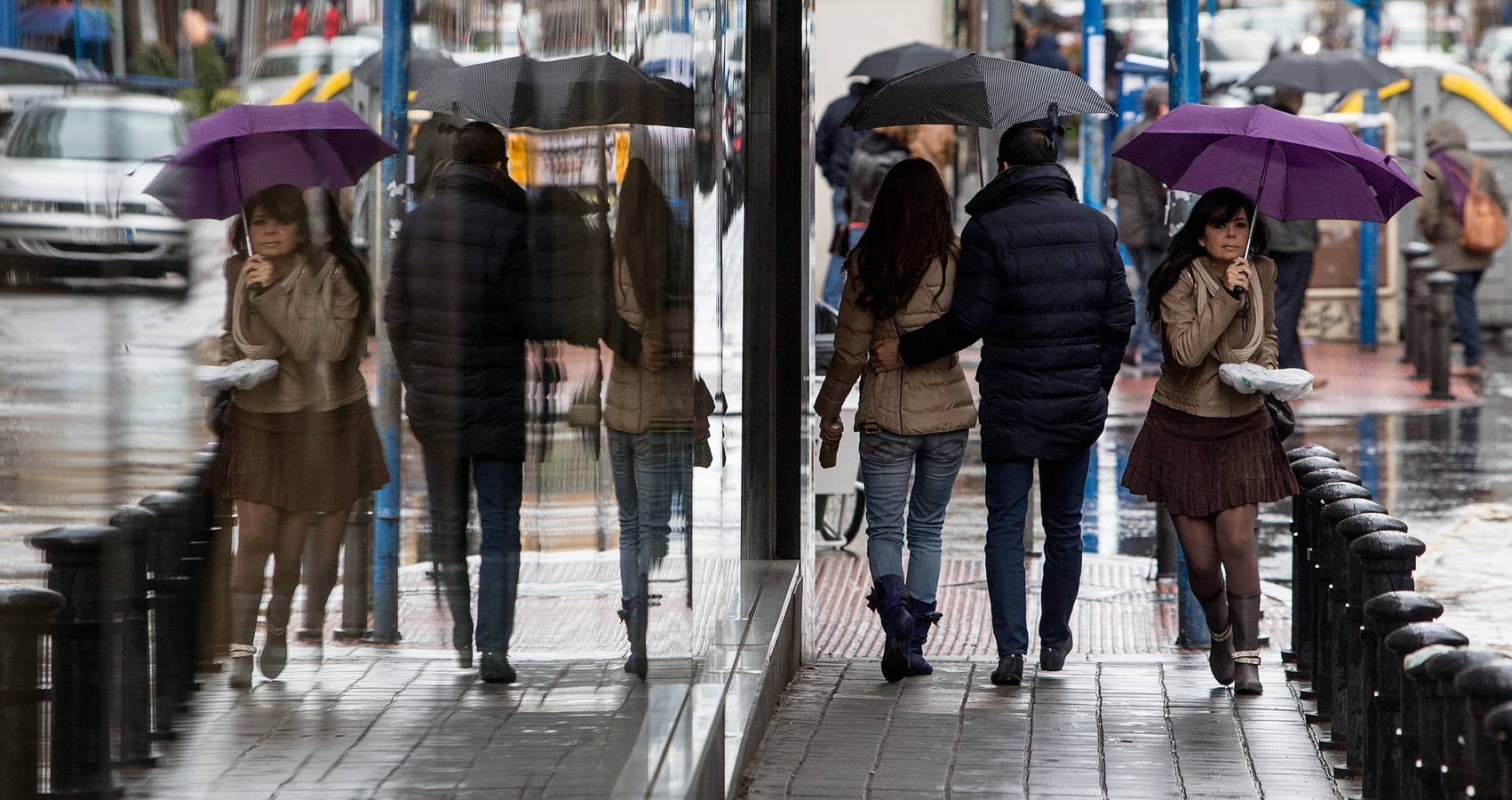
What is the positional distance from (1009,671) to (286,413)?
4.67 metres

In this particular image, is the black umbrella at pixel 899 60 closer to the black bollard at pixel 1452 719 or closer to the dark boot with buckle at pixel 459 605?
the black bollard at pixel 1452 719

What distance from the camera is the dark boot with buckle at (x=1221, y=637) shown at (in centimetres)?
611

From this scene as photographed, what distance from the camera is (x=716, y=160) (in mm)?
4855

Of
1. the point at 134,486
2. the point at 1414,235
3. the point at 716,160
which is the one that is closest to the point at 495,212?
the point at 134,486

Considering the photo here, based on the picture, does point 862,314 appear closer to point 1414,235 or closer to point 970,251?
point 970,251

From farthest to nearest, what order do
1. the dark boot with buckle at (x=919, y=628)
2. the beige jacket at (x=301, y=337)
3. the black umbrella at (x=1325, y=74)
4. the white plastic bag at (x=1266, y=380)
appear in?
1. the black umbrella at (x=1325, y=74)
2. the dark boot with buckle at (x=919, y=628)
3. the white plastic bag at (x=1266, y=380)
4. the beige jacket at (x=301, y=337)

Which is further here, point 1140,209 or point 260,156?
point 1140,209

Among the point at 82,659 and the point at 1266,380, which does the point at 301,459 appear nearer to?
the point at 82,659

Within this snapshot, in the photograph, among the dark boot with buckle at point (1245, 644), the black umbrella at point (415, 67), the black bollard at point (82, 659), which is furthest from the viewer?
the dark boot with buckle at point (1245, 644)

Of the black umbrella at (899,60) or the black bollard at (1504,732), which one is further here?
the black umbrella at (899,60)

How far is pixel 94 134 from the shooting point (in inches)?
57.0

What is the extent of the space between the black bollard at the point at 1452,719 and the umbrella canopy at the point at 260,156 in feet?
8.04

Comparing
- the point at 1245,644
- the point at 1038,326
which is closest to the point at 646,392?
the point at 1038,326

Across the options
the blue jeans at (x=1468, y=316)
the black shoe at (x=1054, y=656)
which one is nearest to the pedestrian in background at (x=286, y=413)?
the black shoe at (x=1054, y=656)
